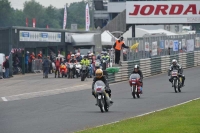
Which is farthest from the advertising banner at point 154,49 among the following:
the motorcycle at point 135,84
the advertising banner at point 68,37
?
A: the motorcycle at point 135,84

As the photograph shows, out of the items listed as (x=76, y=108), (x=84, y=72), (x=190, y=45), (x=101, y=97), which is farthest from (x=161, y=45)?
Answer: (x=101, y=97)

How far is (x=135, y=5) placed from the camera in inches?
2142

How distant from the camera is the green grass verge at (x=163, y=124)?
13023 mm

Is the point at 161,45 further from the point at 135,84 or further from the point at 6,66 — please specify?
the point at 135,84

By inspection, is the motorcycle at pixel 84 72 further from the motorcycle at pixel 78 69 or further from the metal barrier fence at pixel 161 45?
the metal barrier fence at pixel 161 45

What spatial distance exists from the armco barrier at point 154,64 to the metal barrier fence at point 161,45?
421 millimetres

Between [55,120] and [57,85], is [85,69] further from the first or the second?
[55,120]

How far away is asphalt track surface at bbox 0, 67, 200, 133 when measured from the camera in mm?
16233

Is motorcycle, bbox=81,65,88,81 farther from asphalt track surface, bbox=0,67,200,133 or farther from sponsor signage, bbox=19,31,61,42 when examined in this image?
sponsor signage, bbox=19,31,61,42

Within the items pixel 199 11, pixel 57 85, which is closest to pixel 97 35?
pixel 199 11

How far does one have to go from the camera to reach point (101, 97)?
19.6 metres

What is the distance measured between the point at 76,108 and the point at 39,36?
27.0 metres

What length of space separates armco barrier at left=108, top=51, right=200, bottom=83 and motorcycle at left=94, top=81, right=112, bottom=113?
50.3 ft

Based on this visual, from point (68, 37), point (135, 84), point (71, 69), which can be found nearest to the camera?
point (135, 84)
